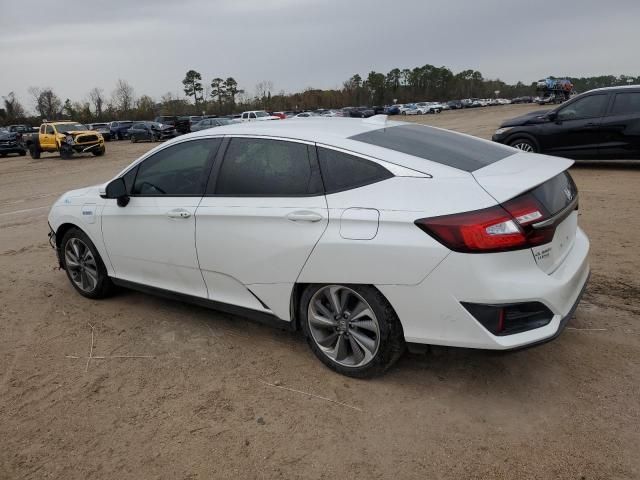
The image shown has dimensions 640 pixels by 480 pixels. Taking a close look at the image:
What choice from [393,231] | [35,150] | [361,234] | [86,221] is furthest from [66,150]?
[393,231]

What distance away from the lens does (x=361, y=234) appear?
3002 mm

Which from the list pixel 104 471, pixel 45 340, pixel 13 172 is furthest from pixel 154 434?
pixel 13 172

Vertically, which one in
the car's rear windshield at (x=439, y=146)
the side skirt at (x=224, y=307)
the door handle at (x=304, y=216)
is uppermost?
the car's rear windshield at (x=439, y=146)

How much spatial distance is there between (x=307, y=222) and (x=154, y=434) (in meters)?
1.49

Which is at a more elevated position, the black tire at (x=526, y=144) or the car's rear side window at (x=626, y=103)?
the car's rear side window at (x=626, y=103)

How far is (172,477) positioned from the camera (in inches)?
103

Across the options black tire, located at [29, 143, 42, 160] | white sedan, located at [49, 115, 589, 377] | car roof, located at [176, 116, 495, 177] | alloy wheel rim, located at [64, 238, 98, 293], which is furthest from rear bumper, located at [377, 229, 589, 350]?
black tire, located at [29, 143, 42, 160]

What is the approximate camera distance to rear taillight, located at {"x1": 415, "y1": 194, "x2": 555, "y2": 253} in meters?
2.71

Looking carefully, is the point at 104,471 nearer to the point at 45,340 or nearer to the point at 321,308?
the point at 321,308

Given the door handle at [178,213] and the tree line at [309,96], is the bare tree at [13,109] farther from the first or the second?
the door handle at [178,213]

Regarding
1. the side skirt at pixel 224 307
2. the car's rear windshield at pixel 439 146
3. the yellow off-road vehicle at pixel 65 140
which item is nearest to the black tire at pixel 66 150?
the yellow off-road vehicle at pixel 65 140

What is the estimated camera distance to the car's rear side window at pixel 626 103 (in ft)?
32.2

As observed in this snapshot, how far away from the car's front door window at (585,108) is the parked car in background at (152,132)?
2813 cm

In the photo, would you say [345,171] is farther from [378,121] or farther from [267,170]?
[378,121]
